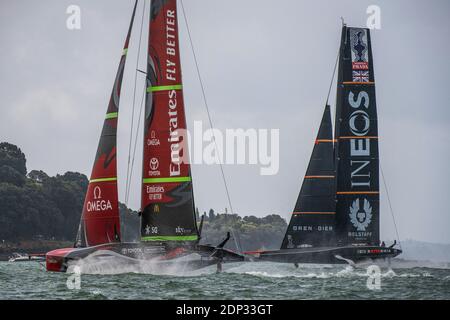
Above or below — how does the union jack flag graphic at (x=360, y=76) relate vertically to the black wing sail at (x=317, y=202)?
above

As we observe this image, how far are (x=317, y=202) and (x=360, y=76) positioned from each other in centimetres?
810

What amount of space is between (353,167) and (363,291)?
20.1 meters

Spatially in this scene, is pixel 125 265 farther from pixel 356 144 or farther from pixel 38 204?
pixel 38 204

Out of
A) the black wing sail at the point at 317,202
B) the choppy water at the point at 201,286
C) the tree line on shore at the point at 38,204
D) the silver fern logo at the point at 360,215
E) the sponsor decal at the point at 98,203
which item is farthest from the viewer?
the tree line on shore at the point at 38,204

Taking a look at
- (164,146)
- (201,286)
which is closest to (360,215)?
(164,146)

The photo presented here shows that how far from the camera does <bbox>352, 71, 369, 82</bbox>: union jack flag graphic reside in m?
52.2

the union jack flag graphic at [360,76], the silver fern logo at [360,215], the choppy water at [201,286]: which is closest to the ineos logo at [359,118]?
the union jack flag graphic at [360,76]

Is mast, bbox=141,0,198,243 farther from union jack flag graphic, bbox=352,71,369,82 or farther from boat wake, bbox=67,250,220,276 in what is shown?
union jack flag graphic, bbox=352,71,369,82

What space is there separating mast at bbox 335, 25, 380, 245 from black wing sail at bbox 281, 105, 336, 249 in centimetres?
211

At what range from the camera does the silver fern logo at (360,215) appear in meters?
52.7

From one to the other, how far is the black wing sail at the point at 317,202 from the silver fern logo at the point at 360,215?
6.79ft

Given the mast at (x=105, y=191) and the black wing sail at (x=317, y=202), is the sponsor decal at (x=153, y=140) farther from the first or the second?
the black wing sail at (x=317, y=202)

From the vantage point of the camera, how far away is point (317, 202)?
5559cm

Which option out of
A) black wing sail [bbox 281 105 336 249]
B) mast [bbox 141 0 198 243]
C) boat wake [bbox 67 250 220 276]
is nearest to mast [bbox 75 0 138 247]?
mast [bbox 141 0 198 243]
